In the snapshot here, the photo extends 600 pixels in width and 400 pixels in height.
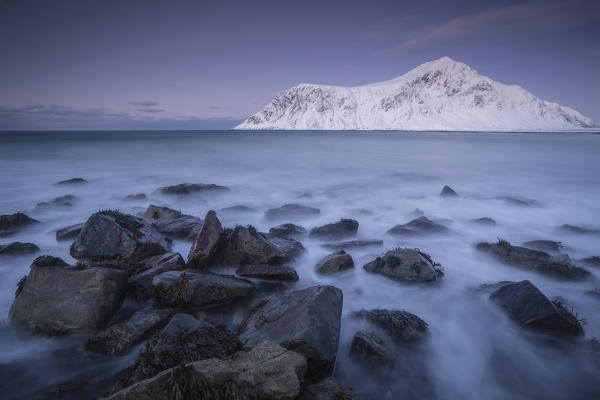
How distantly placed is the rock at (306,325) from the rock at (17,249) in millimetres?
5328

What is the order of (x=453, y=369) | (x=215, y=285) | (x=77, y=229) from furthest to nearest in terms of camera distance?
(x=77, y=229)
(x=215, y=285)
(x=453, y=369)

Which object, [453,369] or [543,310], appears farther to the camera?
[543,310]

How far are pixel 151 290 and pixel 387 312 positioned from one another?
135 inches

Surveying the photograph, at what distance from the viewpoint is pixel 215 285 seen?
416 cm

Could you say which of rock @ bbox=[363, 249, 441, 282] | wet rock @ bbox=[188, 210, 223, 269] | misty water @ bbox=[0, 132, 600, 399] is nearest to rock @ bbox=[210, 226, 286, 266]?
wet rock @ bbox=[188, 210, 223, 269]

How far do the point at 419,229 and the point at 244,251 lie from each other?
4869 millimetres

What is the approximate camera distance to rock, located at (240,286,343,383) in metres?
2.97

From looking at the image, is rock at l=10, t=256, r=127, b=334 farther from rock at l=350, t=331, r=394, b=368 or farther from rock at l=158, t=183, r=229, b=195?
rock at l=158, t=183, r=229, b=195

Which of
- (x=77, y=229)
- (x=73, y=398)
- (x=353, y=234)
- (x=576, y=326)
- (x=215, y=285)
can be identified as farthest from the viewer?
(x=353, y=234)

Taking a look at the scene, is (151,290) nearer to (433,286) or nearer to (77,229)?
(77,229)

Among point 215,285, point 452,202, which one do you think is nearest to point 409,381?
point 215,285

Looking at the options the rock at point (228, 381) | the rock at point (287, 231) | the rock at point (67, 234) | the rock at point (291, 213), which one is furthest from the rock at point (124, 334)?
the rock at point (291, 213)

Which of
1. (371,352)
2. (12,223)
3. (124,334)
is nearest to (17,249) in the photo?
(12,223)

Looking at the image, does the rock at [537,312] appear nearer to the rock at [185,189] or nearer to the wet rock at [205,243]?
the wet rock at [205,243]
